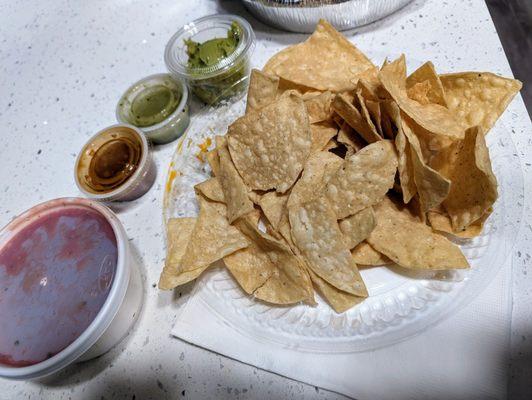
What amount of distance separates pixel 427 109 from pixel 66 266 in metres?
0.90

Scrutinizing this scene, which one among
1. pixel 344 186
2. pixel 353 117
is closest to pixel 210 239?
pixel 344 186

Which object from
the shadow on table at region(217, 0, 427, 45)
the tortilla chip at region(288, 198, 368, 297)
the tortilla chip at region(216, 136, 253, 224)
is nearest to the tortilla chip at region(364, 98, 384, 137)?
the tortilla chip at region(288, 198, 368, 297)

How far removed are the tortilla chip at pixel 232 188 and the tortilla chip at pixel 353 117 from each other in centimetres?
29

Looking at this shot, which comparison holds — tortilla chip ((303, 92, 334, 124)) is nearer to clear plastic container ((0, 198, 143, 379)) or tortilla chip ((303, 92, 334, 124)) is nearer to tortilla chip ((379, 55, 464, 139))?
tortilla chip ((379, 55, 464, 139))

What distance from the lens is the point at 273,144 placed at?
92 centimetres

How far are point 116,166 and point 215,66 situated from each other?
0.42 metres

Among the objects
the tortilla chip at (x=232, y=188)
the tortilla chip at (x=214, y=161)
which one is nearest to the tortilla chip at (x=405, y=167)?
the tortilla chip at (x=232, y=188)

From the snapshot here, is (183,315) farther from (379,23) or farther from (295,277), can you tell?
(379,23)

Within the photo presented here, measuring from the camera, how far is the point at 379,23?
1314 mm

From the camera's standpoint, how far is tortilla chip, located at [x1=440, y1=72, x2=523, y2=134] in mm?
874

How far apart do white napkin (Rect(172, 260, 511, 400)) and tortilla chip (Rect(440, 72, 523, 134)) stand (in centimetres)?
33

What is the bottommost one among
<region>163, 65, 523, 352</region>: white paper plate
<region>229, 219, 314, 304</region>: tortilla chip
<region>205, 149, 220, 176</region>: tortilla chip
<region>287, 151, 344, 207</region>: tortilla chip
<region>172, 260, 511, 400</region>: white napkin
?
<region>172, 260, 511, 400</region>: white napkin

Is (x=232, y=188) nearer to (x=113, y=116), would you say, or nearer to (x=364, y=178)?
(x=364, y=178)

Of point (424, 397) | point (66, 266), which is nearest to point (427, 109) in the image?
point (424, 397)
